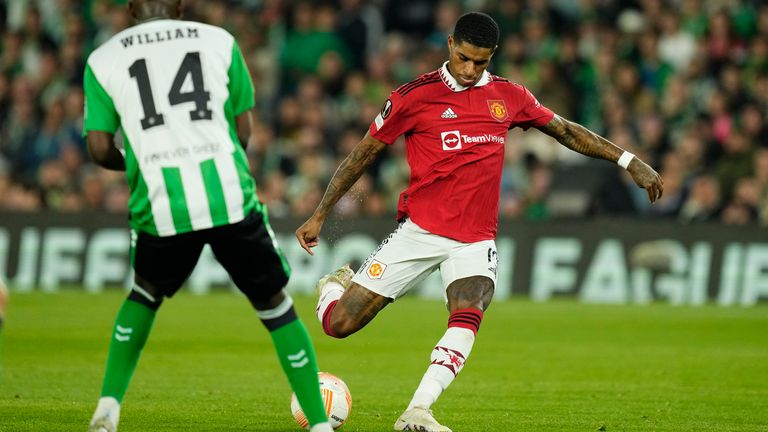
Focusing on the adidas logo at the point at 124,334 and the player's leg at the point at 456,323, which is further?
the player's leg at the point at 456,323

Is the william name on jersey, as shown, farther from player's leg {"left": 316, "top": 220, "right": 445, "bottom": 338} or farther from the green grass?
the green grass

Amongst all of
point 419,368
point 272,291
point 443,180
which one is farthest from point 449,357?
point 419,368

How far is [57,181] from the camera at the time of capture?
21.0m

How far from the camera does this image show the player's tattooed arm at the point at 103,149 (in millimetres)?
6426

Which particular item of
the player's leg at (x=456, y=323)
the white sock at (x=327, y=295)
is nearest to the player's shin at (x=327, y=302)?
the white sock at (x=327, y=295)

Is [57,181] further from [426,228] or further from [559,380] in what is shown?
[426,228]

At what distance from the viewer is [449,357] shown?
7.57 meters

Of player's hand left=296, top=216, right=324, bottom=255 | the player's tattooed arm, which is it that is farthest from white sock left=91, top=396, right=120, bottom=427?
player's hand left=296, top=216, right=324, bottom=255

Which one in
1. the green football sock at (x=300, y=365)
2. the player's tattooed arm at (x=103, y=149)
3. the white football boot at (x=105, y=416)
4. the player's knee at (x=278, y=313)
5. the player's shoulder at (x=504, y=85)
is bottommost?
the white football boot at (x=105, y=416)

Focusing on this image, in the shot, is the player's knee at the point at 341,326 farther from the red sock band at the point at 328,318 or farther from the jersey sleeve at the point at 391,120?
the jersey sleeve at the point at 391,120

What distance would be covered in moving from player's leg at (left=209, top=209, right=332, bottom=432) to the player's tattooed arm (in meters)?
0.65

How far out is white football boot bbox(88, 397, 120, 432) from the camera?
6434 mm

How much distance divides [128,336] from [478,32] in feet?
9.12

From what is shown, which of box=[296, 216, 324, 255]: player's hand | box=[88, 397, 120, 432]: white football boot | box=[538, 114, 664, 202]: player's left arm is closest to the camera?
box=[88, 397, 120, 432]: white football boot
